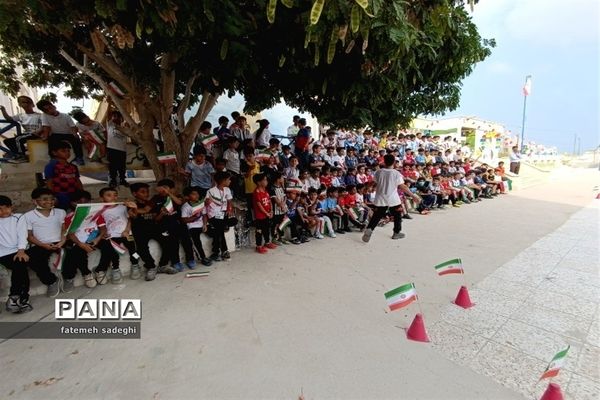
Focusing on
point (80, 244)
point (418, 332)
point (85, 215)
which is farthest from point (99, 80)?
point (418, 332)

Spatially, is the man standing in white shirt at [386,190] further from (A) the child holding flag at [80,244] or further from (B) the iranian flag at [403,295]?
(A) the child holding flag at [80,244]

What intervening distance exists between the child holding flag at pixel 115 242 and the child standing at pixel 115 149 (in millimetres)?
2542

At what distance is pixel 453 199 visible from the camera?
1077 centimetres

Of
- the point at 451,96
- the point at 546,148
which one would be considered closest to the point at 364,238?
the point at 451,96

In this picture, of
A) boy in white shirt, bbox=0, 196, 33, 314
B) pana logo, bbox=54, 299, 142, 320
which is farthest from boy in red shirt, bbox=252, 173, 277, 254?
boy in white shirt, bbox=0, 196, 33, 314

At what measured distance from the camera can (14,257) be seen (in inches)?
135

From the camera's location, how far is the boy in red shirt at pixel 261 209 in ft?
17.6

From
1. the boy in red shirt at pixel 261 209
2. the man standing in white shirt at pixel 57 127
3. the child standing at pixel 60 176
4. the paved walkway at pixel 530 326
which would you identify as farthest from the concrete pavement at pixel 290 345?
the man standing in white shirt at pixel 57 127

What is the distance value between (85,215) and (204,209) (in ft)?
5.01

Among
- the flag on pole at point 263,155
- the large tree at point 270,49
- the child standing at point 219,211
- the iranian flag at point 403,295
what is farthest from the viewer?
the flag on pole at point 263,155

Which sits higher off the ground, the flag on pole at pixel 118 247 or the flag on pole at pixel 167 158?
the flag on pole at pixel 167 158

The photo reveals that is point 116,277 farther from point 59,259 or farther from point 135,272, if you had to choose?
point 59,259

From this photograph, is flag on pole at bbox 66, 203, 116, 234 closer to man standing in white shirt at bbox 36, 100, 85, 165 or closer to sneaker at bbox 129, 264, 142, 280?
sneaker at bbox 129, 264, 142, 280

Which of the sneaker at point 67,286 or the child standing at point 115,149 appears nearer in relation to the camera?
the sneaker at point 67,286
